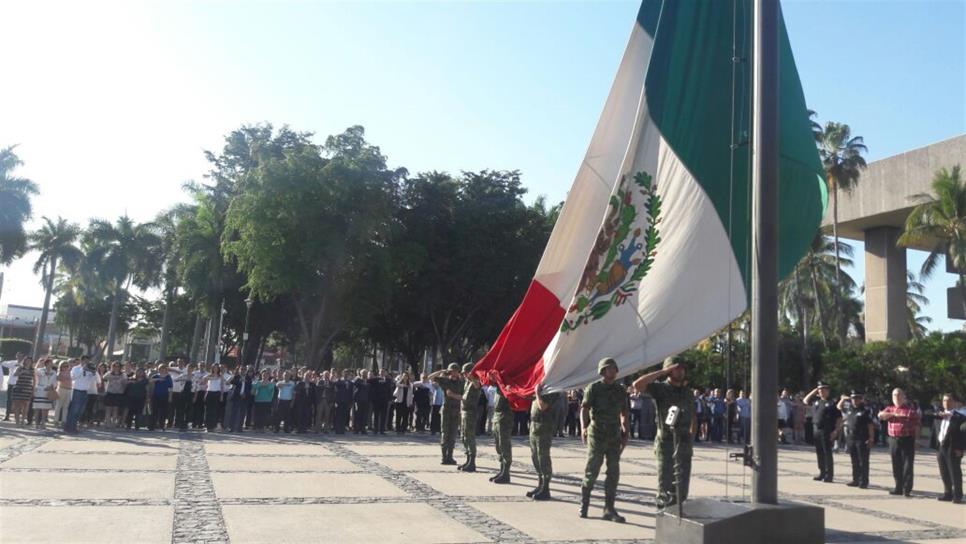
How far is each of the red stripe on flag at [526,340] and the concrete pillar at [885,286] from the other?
1389 inches

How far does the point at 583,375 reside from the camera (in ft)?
22.9

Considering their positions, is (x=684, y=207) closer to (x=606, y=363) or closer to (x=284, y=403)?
(x=606, y=363)

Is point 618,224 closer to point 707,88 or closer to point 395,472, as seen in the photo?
point 707,88

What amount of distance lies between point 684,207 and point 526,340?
208 centimetres

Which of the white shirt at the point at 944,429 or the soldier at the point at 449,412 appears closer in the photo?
the white shirt at the point at 944,429

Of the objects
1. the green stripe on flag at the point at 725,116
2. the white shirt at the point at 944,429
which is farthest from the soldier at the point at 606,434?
the white shirt at the point at 944,429

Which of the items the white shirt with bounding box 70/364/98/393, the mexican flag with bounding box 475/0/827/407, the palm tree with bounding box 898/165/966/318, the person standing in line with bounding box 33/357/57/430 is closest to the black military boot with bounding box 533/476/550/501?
the mexican flag with bounding box 475/0/827/407

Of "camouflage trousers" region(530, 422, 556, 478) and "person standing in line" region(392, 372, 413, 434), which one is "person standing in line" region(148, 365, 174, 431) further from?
"camouflage trousers" region(530, 422, 556, 478)

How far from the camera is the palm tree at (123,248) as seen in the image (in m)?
57.9

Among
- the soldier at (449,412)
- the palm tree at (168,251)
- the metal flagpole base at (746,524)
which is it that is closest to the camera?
the metal flagpole base at (746,524)

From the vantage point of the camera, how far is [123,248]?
5831cm

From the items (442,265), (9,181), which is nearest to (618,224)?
(442,265)

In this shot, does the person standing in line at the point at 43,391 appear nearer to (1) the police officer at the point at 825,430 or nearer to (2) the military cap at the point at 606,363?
(2) the military cap at the point at 606,363

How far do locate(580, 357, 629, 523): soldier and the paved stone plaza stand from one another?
0.36 metres
